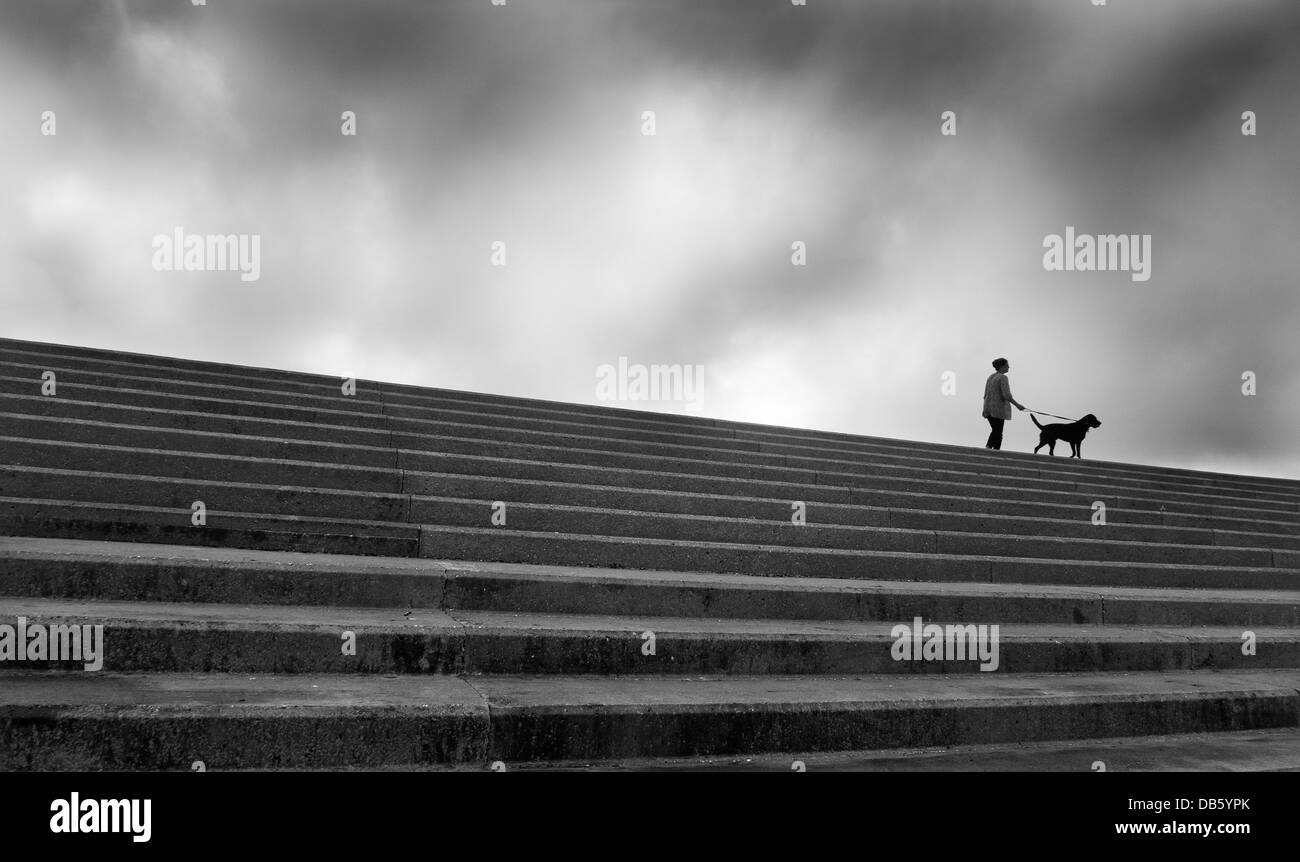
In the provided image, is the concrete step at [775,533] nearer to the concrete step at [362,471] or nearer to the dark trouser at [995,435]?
the concrete step at [362,471]

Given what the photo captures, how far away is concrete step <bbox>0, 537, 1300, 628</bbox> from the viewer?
11.2 ft

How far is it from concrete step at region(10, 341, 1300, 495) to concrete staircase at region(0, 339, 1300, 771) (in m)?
0.11

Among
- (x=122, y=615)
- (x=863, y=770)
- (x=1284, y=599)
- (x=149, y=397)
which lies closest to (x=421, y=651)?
(x=122, y=615)

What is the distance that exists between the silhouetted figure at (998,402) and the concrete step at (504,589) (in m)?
6.10

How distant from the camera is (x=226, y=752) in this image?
2504 millimetres

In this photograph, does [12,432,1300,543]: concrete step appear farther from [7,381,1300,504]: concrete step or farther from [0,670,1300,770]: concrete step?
[0,670,1300,770]: concrete step

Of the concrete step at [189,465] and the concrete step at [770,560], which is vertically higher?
the concrete step at [189,465]

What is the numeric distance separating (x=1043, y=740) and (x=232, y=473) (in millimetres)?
4864

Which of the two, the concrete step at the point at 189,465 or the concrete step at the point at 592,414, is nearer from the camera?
the concrete step at the point at 189,465

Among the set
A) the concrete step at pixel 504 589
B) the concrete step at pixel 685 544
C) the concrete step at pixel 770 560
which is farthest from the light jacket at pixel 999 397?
the concrete step at pixel 504 589

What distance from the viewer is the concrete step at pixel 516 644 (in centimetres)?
298

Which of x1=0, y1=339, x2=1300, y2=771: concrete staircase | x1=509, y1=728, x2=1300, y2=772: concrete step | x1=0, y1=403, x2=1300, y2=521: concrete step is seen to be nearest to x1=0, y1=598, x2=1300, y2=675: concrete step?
x1=0, y1=339, x2=1300, y2=771: concrete staircase

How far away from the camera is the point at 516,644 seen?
3438mm

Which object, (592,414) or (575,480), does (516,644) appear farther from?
(592,414)
